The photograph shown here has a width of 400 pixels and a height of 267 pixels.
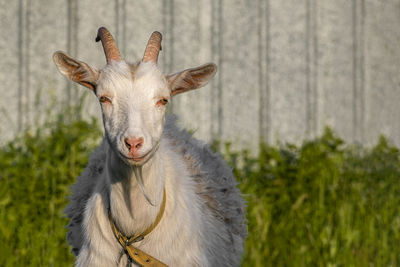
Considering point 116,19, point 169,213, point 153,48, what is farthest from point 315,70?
point 169,213

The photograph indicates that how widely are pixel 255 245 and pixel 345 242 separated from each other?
717mm

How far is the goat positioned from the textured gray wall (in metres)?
2.65

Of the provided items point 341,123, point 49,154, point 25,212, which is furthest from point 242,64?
point 25,212

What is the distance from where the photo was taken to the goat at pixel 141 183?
99.5 inches

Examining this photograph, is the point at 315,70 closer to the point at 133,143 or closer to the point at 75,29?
the point at 75,29

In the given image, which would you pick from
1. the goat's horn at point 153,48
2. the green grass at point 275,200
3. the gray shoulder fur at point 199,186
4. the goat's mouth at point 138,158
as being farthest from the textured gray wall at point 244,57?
the goat's mouth at point 138,158

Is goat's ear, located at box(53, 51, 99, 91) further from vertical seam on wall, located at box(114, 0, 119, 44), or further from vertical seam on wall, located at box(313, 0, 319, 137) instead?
vertical seam on wall, located at box(313, 0, 319, 137)

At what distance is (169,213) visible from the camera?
9.20 feet

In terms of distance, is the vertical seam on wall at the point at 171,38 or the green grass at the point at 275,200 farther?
the vertical seam on wall at the point at 171,38

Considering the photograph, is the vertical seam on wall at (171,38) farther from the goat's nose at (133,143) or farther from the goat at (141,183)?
the goat's nose at (133,143)

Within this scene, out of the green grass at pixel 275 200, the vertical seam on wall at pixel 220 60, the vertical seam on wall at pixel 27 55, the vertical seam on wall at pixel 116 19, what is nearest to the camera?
the green grass at pixel 275 200

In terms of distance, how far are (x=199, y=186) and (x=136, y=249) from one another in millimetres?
705

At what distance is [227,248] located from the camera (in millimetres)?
3189

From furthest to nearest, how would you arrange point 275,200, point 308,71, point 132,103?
point 308,71 → point 275,200 → point 132,103
